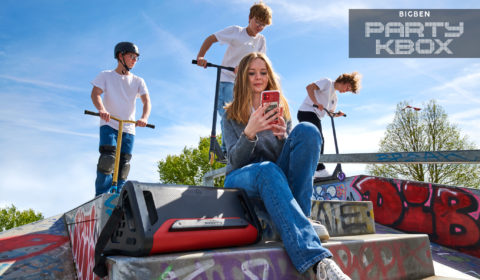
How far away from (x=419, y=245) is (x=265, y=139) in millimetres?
1850

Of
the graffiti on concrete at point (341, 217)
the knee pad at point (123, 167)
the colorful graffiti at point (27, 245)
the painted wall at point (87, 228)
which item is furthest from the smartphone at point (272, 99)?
the knee pad at point (123, 167)

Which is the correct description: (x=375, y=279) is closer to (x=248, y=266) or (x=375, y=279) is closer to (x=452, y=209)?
(x=248, y=266)

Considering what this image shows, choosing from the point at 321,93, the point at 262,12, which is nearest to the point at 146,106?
the point at 262,12

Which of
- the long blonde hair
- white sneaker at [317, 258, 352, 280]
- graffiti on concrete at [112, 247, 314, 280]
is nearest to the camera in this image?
graffiti on concrete at [112, 247, 314, 280]

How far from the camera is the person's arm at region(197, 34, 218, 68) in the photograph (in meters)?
5.72

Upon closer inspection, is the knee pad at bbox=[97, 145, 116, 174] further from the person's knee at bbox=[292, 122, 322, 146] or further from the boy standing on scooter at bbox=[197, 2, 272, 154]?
the person's knee at bbox=[292, 122, 322, 146]

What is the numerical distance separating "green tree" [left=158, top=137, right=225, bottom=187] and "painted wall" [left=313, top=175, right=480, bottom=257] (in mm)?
21608

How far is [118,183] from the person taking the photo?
4.72 m

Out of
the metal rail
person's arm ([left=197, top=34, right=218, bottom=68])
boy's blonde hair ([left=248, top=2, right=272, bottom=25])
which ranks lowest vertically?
the metal rail

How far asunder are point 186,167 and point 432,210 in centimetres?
2394

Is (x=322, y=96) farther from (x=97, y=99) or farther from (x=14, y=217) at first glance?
(x=14, y=217)

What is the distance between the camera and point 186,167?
28.4 metres

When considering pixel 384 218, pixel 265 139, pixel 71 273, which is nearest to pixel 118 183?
pixel 71 273

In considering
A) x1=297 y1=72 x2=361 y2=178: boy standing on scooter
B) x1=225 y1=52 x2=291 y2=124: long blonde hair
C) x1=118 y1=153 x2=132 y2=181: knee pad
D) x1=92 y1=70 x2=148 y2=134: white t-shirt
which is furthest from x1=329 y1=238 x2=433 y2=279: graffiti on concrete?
x1=297 y1=72 x2=361 y2=178: boy standing on scooter
